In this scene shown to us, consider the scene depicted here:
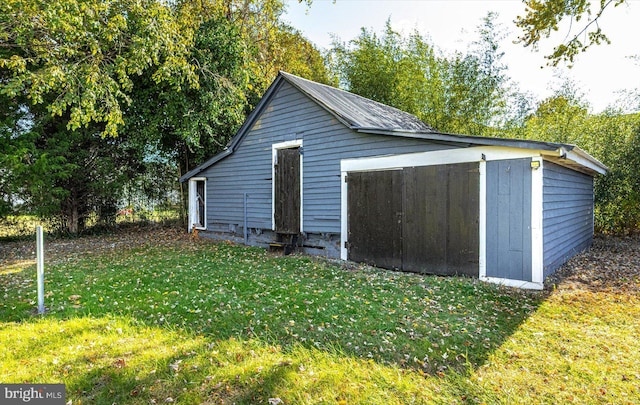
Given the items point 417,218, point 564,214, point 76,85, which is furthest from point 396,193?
point 76,85

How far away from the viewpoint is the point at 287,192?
9.11 metres

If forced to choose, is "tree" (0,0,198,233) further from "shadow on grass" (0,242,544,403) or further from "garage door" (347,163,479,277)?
"garage door" (347,163,479,277)

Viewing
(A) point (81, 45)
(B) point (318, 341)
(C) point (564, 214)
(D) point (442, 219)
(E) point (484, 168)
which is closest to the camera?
(B) point (318, 341)

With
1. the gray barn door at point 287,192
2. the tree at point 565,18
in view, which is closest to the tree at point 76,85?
the gray barn door at point 287,192

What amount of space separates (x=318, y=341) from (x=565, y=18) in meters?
10.1

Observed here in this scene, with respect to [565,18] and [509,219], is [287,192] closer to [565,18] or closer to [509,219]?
[509,219]

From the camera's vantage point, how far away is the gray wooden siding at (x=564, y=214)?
5.96m

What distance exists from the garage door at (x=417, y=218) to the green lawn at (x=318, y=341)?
635mm

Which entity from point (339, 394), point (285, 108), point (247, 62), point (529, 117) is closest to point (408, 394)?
point (339, 394)

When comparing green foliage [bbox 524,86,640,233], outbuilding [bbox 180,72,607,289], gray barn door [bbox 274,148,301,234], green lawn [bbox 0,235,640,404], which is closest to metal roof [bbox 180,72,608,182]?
outbuilding [bbox 180,72,607,289]

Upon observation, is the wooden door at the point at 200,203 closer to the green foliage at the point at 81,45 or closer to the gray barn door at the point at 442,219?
the green foliage at the point at 81,45

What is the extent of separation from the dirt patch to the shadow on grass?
152cm

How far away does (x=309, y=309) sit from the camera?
4.38m

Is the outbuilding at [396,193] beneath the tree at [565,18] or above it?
beneath
